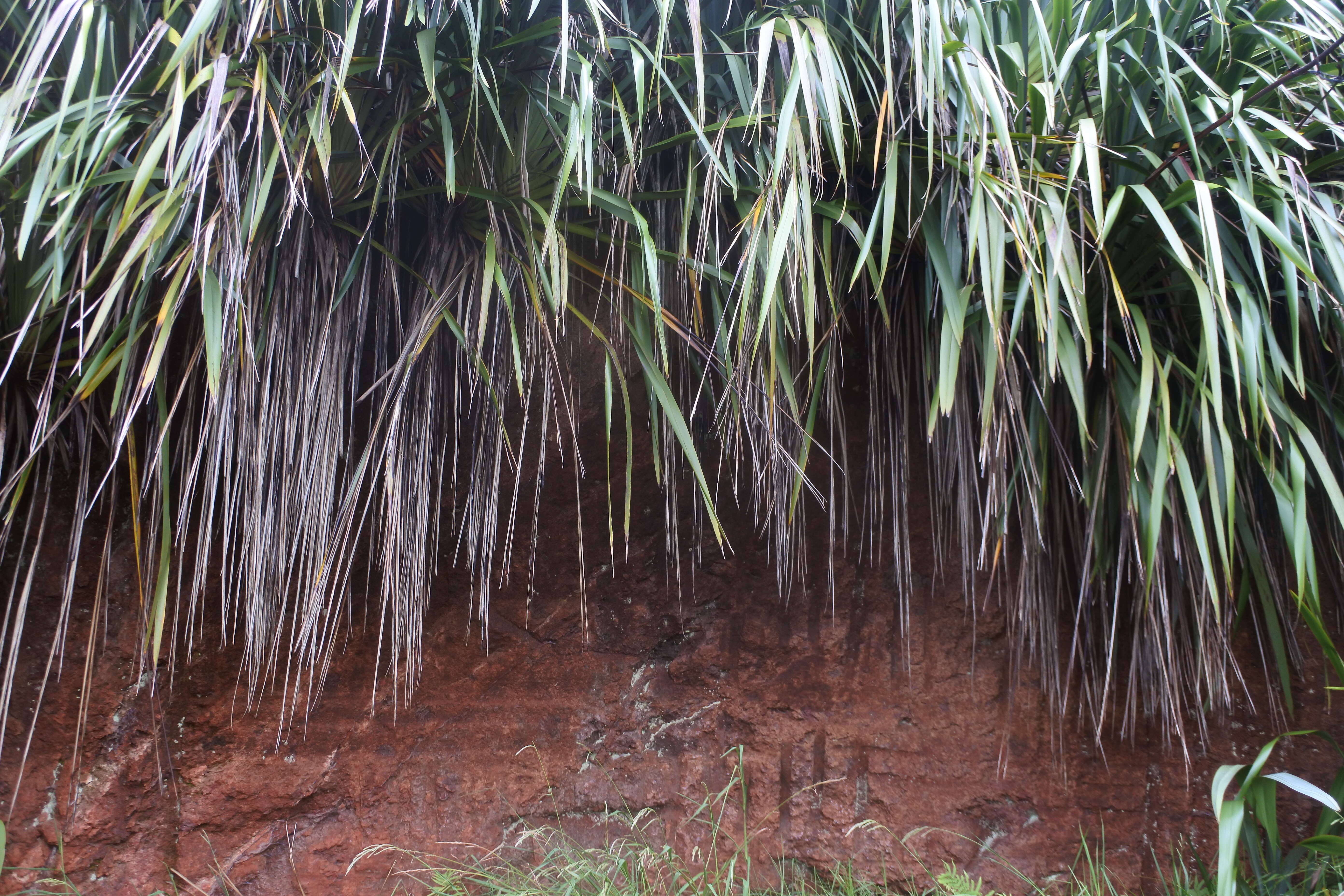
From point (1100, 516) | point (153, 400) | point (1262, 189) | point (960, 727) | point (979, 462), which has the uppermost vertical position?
point (1262, 189)

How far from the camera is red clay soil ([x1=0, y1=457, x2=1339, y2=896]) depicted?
1.43 metres

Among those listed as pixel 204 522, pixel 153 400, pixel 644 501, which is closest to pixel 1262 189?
pixel 644 501

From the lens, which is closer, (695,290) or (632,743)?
(695,290)

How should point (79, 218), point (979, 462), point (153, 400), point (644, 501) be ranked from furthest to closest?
point (644, 501) → point (979, 462) → point (153, 400) → point (79, 218)

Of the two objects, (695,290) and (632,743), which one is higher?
(695,290)

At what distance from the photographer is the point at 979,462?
149 centimetres

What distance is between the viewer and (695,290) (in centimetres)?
129

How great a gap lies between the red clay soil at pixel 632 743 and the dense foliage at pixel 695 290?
0.08 metres

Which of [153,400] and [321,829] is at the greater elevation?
[153,400]

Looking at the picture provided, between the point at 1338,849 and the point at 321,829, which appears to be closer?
the point at 1338,849

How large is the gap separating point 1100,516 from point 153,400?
1675mm

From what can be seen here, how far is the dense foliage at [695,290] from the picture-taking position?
1137 mm

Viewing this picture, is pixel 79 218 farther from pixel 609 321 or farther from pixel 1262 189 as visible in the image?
pixel 1262 189

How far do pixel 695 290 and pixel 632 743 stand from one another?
2.92ft
